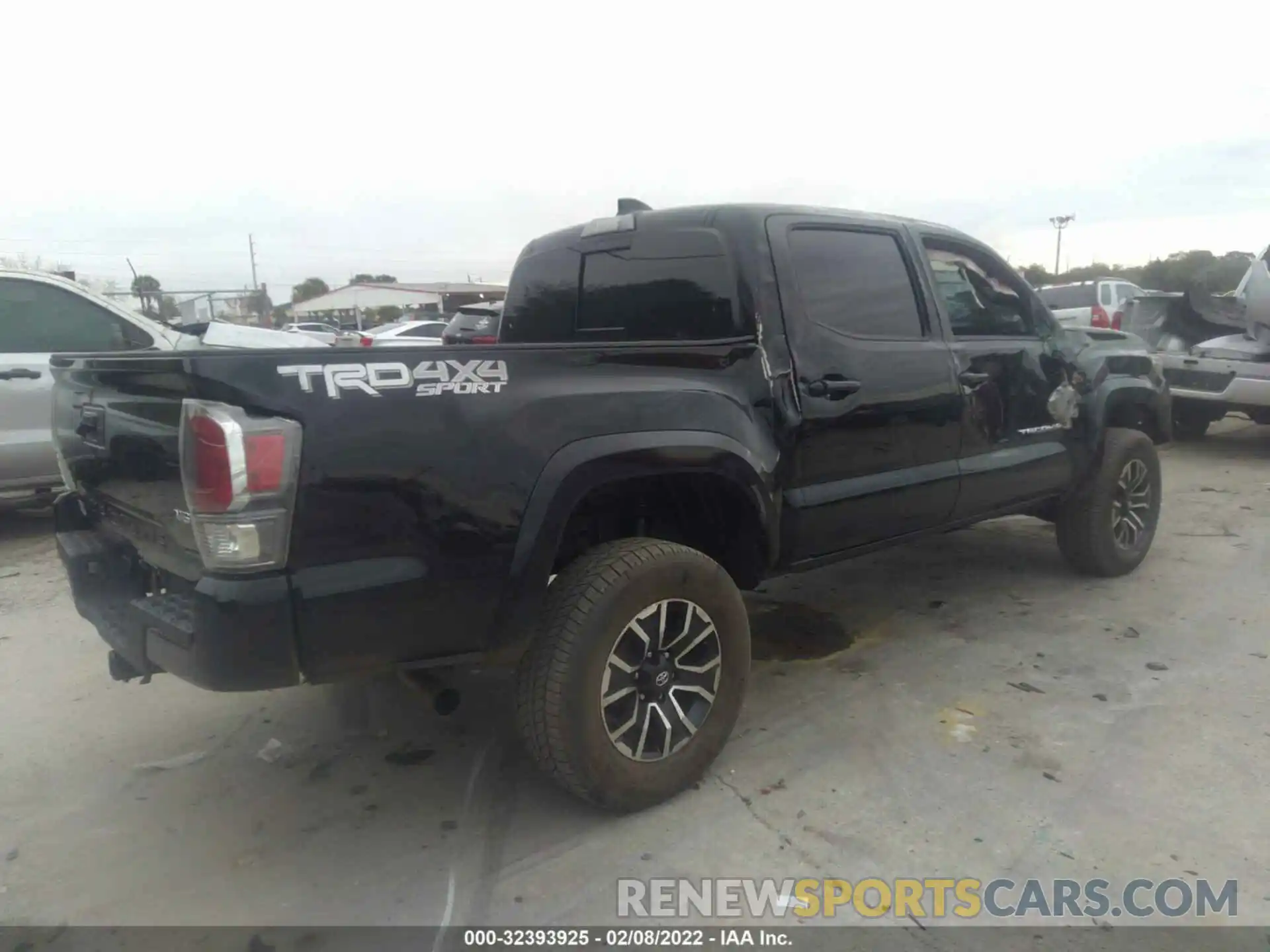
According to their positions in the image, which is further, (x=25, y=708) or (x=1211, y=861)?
(x=25, y=708)

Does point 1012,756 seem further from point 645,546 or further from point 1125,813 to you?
point 645,546

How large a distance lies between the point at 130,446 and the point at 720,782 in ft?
6.87

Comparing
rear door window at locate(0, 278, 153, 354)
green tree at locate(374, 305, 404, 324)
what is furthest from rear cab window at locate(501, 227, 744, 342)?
green tree at locate(374, 305, 404, 324)

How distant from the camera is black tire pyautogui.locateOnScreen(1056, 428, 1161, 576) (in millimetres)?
4785

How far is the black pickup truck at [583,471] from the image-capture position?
7.36 feet

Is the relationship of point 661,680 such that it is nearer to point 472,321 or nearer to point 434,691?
point 434,691

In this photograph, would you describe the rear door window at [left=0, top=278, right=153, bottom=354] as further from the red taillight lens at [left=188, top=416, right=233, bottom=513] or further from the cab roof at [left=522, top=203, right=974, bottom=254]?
the red taillight lens at [left=188, top=416, right=233, bottom=513]

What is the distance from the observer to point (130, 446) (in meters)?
2.61

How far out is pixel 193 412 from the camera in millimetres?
2188

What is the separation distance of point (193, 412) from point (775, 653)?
9.11 ft

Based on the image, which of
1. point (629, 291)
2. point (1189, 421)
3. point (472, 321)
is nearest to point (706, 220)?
point (629, 291)

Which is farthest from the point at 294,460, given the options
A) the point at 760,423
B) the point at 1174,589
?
the point at 1174,589

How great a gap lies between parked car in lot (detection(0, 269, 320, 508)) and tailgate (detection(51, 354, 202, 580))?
2944 mm

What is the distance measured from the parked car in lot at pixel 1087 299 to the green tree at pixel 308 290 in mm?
61182
